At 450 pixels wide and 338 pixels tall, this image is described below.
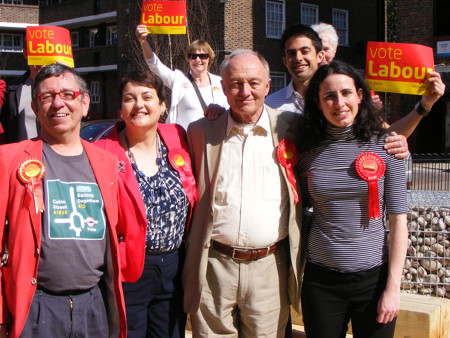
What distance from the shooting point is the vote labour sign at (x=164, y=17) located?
20.8 ft

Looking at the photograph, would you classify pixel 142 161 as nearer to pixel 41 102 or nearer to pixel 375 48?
pixel 41 102

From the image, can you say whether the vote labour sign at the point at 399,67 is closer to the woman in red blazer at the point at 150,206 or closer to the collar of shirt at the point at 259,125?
the collar of shirt at the point at 259,125

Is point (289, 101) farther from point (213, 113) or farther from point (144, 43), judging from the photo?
point (144, 43)

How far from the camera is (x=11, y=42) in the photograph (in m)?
37.4


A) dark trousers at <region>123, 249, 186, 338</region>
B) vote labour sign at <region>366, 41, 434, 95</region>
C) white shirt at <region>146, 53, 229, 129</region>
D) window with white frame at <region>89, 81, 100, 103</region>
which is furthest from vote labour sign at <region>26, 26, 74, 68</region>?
window with white frame at <region>89, 81, 100, 103</region>

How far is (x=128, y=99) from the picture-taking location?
328 cm

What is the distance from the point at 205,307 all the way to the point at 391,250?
1164 millimetres

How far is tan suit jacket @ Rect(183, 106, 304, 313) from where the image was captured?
3291 millimetres

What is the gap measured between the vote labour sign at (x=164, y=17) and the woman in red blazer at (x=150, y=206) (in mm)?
3193

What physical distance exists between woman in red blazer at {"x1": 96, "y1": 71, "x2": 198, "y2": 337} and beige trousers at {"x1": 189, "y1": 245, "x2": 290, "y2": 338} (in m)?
0.19

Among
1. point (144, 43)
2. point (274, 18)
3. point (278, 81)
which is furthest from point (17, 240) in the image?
point (274, 18)

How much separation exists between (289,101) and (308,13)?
906 inches

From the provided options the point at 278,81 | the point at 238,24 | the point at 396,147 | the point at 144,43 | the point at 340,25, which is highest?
the point at 340,25

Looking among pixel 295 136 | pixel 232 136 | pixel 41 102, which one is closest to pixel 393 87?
pixel 295 136
